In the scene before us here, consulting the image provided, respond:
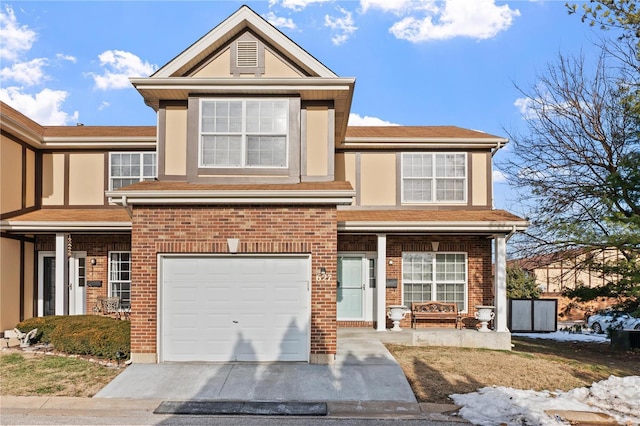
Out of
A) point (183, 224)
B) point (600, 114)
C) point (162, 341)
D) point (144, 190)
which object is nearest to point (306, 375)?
point (162, 341)

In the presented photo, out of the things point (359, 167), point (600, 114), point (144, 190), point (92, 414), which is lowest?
point (92, 414)

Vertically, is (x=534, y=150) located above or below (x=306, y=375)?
above

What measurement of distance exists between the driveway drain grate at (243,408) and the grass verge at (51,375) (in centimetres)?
166

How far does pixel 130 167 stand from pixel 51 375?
737cm

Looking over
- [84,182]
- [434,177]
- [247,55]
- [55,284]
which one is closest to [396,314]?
[434,177]

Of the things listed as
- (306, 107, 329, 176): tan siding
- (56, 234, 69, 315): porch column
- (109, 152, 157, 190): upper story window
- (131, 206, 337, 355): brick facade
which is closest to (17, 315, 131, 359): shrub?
(131, 206, 337, 355): brick facade

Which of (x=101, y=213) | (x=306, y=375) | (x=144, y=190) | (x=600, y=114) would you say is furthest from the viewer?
(x=600, y=114)

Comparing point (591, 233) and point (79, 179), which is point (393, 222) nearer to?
point (591, 233)

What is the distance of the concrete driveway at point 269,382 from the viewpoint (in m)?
7.71

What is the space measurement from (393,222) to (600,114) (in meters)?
8.10

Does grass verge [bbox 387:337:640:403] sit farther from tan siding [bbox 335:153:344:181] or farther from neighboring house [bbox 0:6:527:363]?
tan siding [bbox 335:153:344:181]

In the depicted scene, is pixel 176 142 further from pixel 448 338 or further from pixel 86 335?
pixel 448 338

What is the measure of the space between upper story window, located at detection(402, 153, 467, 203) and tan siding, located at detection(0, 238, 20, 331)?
11197 mm

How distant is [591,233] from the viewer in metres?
11.3
